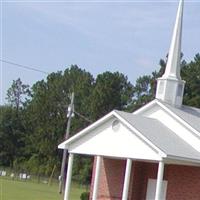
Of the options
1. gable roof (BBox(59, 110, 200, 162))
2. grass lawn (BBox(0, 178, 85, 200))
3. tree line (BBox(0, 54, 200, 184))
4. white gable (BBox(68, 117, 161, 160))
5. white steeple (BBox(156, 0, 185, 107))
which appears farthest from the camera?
tree line (BBox(0, 54, 200, 184))

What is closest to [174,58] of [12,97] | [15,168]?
[15,168]

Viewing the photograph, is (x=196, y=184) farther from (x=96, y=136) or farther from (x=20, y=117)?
(x=20, y=117)

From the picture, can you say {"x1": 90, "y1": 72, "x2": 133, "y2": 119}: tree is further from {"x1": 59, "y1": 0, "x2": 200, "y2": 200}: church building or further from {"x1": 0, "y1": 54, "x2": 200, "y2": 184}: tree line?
{"x1": 59, "y1": 0, "x2": 200, "y2": 200}: church building

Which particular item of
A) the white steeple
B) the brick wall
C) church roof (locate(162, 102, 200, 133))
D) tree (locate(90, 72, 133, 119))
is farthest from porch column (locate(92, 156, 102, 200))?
tree (locate(90, 72, 133, 119))

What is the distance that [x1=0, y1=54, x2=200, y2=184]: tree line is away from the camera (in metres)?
95.7

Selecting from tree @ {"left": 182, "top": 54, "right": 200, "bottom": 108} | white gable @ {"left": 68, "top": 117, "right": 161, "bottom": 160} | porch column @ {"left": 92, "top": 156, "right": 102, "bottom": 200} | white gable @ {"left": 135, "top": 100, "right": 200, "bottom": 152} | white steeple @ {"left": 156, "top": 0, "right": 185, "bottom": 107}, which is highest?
tree @ {"left": 182, "top": 54, "right": 200, "bottom": 108}

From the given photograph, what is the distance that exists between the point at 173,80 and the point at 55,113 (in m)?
78.6

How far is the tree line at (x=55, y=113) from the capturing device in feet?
314

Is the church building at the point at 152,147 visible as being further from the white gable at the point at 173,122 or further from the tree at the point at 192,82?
the tree at the point at 192,82

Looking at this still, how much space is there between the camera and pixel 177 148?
80.9ft

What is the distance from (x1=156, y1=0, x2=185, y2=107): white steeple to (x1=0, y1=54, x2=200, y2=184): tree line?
52.4 metres

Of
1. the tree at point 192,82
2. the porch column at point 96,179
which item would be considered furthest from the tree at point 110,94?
the porch column at point 96,179

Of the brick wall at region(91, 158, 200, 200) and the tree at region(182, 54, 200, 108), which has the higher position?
the tree at region(182, 54, 200, 108)

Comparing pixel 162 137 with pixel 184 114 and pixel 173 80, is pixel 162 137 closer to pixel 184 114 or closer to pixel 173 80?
pixel 184 114
